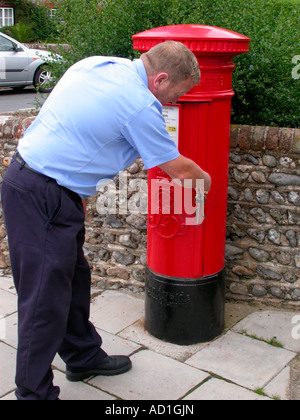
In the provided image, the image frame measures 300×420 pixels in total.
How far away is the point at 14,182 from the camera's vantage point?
250 centimetres

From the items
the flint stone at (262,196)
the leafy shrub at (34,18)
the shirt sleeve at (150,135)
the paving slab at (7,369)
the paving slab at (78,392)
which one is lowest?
the paving slab at (7,369)

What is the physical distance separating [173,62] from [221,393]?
1790 mm

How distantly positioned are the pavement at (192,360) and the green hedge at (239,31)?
5.14 feet

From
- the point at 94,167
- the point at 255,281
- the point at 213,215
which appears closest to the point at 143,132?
the point at 94,167

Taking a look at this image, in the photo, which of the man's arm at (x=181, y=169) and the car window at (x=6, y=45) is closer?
the man's arm at (x=181, y=169)

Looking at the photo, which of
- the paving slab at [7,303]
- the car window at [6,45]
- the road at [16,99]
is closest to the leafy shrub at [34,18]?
the road at [16,99]

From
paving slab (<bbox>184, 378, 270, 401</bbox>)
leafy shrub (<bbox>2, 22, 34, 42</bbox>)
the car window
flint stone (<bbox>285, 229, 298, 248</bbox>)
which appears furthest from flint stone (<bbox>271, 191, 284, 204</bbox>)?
leafy shrub (<bbox>2, 22, 34, 42</bbox>)


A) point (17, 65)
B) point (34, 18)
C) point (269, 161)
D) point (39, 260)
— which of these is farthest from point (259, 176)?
point (34, 18)

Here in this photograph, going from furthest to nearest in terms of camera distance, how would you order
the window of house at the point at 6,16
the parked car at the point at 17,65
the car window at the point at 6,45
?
the window of house at the point at 6,16 → the car window at the point at 6,45 → the parked car at the point at 17,65

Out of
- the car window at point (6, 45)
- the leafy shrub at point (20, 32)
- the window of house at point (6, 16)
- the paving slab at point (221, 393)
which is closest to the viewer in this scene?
the paving slab at point (221, 393)

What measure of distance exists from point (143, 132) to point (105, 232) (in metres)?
1.89

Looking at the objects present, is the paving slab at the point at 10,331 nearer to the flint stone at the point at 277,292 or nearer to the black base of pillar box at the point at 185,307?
the black base of pillar box at the point at 185,307

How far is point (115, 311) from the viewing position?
12.8ft

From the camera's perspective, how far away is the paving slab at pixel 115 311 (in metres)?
3.71
